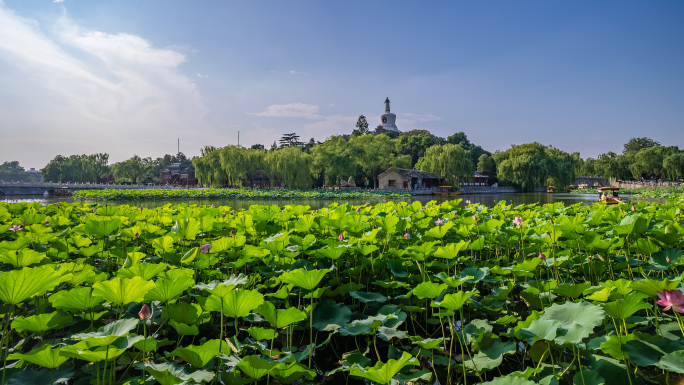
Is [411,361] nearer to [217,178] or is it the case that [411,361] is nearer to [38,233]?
[38,233]

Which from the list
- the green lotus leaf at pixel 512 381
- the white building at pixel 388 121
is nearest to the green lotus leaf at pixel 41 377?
the green lotus leaf at pixel 512 381

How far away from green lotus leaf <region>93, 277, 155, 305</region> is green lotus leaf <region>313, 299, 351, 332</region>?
0.71 meters

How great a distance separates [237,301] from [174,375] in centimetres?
30

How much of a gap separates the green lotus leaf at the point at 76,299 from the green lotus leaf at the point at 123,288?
0.61 feet

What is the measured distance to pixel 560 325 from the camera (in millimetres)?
1213

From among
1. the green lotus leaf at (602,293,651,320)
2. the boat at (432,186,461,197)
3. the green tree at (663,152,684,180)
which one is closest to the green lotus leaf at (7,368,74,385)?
the green lotus leaf at (602,293,651,320)

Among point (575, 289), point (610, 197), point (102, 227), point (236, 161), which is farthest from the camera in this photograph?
point (236, 161)

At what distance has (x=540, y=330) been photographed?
48.6 inches

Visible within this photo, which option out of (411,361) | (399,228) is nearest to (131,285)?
(411,361)

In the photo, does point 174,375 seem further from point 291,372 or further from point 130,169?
point 130,169

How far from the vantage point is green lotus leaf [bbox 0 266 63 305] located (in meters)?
1.12

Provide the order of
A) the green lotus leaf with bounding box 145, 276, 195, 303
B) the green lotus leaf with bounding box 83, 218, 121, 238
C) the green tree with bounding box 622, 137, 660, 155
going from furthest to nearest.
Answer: the green tree with bounding box 622, 137, 660, 155, the green lotus leaf with bounding box 83, 218, 121, 238, the green lotus leaf with bounding box 145, 276, 195, 303

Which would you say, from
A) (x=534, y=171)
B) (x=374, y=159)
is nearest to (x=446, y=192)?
(x=374, y=159)

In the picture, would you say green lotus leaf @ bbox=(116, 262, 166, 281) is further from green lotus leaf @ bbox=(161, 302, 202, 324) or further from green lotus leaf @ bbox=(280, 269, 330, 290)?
green lotus leaf @ bbox=(280, 269, 330, 290)
